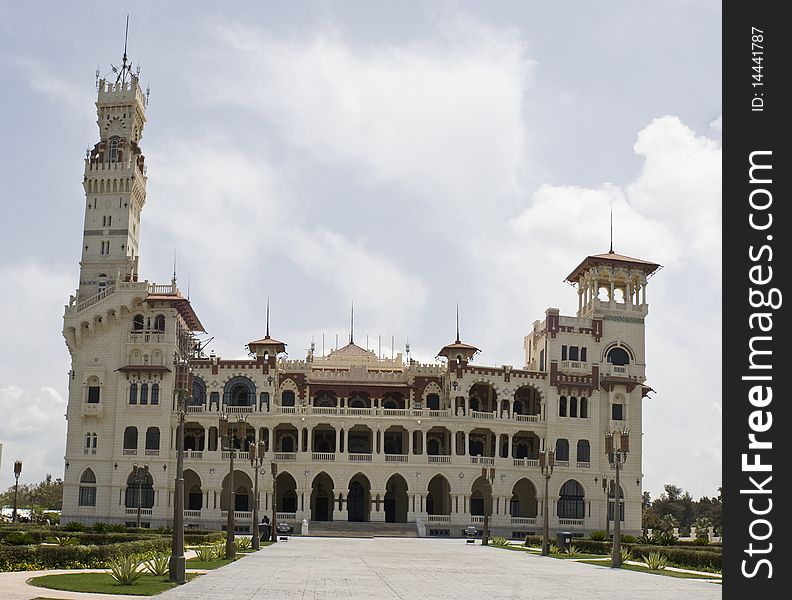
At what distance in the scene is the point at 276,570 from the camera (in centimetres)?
3872

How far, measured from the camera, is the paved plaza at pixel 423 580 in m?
29.2

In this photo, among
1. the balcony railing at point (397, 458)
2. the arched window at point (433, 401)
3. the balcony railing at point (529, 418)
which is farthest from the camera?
the arched window at point (433, 401)

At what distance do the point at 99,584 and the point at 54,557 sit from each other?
705 centimetres

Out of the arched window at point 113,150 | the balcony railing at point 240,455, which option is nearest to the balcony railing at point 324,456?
the balcony railing at point 240,455

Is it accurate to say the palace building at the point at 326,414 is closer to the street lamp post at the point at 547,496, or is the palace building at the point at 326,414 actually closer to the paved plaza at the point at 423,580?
the street lamp post at the point at 547,496

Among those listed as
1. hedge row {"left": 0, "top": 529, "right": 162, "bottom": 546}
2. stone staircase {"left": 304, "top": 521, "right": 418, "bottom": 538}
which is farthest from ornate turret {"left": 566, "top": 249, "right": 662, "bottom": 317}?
hedge row {"left": 0, "top": 529, "right": 162, "bottom": 546}

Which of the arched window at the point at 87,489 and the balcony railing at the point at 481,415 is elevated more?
the balcony railing at the point at 481,415

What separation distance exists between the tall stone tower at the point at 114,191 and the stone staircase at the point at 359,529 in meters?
26.3

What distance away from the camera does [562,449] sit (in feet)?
298

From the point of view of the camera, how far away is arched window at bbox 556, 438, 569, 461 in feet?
298

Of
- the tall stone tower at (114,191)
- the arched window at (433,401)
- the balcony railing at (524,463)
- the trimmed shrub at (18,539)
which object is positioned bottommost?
the trimmed shrub at (18,539)
